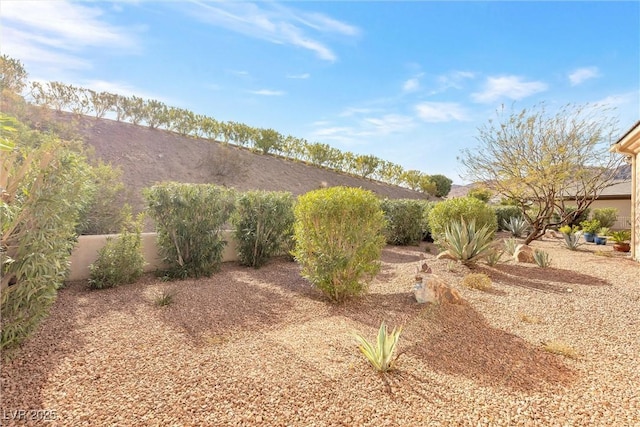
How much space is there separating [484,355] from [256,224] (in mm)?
6151

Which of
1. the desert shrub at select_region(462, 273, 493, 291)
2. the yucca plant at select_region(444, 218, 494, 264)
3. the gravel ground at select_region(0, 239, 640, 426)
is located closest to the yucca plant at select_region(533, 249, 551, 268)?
the yucca plant at select_region(444, 218, 494, 264)

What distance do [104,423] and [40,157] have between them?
268 cm

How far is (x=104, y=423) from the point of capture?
7.89ft

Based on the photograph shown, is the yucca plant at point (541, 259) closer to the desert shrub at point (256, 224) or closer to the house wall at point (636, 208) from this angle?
the house wall at point (636, 208)

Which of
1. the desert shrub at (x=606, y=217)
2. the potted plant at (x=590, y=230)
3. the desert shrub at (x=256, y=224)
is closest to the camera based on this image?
the desert shrub at (x=256, y=224)

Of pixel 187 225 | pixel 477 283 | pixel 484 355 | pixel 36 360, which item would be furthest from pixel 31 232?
pixel 477 283

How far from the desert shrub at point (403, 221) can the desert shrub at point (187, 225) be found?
25.8ft

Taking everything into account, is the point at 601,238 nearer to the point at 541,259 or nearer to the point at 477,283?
the point at 541,259

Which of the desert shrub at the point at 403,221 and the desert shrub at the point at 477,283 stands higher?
the desert shrub at the point at 403,221

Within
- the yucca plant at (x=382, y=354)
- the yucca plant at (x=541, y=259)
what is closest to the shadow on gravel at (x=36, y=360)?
the yucca plant at (x=382, y=354)

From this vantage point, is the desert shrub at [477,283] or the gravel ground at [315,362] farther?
the desert shrub at [477,283]

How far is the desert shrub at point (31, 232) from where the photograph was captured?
123 inches

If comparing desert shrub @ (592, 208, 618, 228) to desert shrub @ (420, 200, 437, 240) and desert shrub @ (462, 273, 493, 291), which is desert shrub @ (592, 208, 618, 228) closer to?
desert shrub @ (420, 200, 437, 240)

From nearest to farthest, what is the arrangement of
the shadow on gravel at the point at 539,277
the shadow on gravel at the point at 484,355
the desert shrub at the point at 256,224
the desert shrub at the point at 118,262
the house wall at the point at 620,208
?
the shadow on gravel at the point at 484,355, the desert shrub at the point at 118,262, the shadow on gravel at the point at 539,277, the desert shrub at the point at 256,224, the house wall at the point at 620,208
